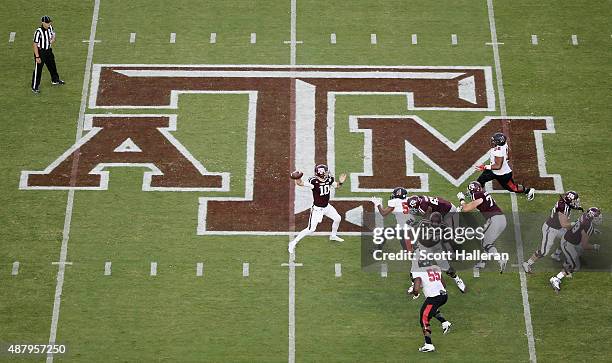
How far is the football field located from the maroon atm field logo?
0.04 meters

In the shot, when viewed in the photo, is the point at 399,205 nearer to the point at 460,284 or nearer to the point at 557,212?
the point at 460,284

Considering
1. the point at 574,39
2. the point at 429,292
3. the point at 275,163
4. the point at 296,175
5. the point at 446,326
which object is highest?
the point at 574,39

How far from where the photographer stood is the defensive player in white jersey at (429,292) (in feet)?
71.6

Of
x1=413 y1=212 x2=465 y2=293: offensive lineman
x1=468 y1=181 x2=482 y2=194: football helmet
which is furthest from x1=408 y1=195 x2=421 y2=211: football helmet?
x1=468 y1=181 x2=482 y2=194: football helmet

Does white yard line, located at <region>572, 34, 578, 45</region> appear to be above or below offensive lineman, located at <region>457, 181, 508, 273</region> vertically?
above

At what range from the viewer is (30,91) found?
2591 centimetres

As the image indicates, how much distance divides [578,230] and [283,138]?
6.03 m

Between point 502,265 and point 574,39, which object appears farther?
point 574,39

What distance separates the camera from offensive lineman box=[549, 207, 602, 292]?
887 inches

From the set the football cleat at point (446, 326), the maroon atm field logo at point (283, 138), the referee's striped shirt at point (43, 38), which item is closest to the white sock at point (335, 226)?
the maroon atm field logo at point (283, 138)

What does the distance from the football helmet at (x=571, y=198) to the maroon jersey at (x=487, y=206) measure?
1251 millimetres

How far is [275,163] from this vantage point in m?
24.8

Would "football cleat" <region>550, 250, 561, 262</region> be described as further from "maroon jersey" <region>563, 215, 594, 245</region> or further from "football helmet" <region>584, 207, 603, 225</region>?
"football helmet" <region>584, 207, 603, 225</region>

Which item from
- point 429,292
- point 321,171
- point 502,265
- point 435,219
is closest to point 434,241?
point 435,219
